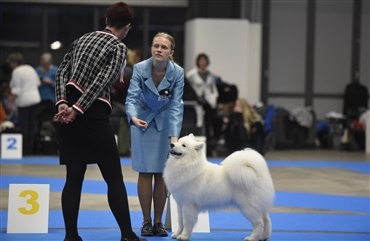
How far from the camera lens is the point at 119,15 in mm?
4465

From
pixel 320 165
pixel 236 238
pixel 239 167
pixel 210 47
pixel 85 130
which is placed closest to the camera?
pixel 85 130

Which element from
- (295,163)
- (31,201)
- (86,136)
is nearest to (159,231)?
(31,201)

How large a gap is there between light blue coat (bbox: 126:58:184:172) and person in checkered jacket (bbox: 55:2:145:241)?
2.37 ft

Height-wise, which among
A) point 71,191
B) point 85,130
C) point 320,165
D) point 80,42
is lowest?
point 320,165

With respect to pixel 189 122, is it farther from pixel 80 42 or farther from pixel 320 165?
pixel 80 42

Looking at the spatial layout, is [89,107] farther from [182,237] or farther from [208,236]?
[208,236]

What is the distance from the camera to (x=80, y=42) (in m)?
4.42

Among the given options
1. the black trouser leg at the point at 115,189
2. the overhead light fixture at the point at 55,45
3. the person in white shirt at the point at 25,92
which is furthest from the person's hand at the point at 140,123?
the overhead light fixture at the point at 55,45

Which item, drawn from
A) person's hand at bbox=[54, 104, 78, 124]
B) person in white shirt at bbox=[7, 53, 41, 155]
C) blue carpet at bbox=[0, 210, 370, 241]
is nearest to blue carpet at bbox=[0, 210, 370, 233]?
blue carpet at bbox=[0, 210, 370, 241]

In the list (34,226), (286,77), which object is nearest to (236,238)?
(34,226)

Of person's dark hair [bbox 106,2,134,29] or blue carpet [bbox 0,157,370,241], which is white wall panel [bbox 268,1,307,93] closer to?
blue carpet [bbox 0,157,370,241]

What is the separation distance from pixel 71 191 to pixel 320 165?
7394 millimetres

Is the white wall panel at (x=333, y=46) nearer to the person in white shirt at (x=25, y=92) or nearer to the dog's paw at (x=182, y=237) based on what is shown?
the person in white shirt at (x=25, y=92)

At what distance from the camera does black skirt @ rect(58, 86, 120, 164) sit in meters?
4.40
